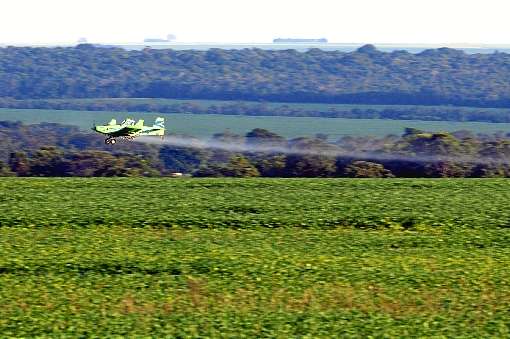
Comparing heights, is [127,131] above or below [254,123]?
above

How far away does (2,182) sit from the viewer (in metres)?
47.5

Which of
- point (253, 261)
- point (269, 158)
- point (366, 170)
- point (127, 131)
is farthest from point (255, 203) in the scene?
point (269, 158)

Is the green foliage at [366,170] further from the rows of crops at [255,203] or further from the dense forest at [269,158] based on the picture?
the rows of crops at [255,203]

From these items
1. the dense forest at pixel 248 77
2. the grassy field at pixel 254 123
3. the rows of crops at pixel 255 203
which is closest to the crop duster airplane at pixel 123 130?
the rows of crops at pixel 255 203

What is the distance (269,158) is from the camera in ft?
242

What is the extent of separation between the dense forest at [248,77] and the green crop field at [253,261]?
3823 inches

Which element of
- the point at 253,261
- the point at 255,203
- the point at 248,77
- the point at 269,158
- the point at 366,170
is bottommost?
the point at 248,77

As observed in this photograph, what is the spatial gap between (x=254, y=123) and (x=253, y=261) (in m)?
84.7

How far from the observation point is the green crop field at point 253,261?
1101 inches

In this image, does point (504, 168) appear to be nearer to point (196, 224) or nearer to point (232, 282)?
point (196, 224)

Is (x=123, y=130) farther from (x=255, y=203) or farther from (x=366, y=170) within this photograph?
(x=366, y=170)

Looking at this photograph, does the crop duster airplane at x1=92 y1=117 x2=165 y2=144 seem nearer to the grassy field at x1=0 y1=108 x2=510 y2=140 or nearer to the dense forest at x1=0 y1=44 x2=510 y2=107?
the grassy field at x1=0 y1=108 x2=510 y2=140

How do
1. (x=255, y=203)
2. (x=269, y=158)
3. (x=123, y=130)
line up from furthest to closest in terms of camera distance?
(x=269, y=158) → (x=123, y=130) → (x=255, y=203)

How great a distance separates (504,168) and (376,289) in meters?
42.6
